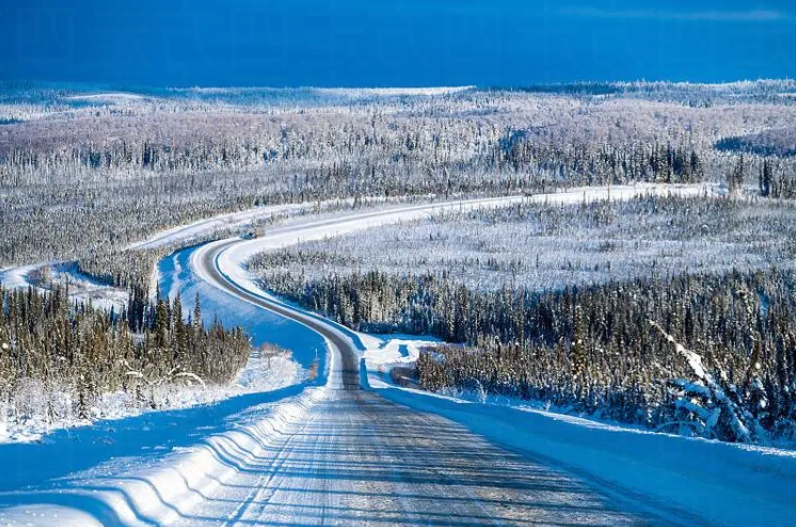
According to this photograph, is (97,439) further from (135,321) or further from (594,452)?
(135,321)

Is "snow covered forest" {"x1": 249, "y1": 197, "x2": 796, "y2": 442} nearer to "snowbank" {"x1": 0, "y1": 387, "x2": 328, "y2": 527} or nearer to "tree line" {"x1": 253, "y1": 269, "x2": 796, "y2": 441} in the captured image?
"tree line" {"x1": 253, "y1": 269, "x2": 796, "y2": 441}

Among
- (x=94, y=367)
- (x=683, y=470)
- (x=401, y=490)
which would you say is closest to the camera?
Answer: (x=401, y=490)

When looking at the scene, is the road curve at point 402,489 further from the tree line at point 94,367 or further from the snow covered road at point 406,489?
the tree line at point 94,367

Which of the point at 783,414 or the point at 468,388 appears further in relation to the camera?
the point at 468,388

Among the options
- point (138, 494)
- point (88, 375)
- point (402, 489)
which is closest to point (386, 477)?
point (402, 489)

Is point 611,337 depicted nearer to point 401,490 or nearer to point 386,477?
point 386,477

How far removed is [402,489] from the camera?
9.96 m

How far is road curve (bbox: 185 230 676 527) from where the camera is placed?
8.50 meters

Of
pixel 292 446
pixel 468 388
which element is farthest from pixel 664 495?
pixel 468 388

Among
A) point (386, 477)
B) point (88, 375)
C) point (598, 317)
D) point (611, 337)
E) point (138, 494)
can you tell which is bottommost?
point (386, 477)

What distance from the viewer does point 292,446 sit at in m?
14.5

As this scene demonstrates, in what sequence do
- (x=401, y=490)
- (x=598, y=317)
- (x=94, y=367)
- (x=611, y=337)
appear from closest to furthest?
(x=401, y=490) < (x=94, y=367) < (x=611, y=337) < (x=598, y=317)

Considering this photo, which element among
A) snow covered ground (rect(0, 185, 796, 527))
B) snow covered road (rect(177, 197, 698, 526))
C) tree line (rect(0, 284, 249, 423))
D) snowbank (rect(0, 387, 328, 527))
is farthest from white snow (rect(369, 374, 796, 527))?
tree line (rect(0, 284, 249, 423))

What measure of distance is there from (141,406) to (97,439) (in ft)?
26.0
